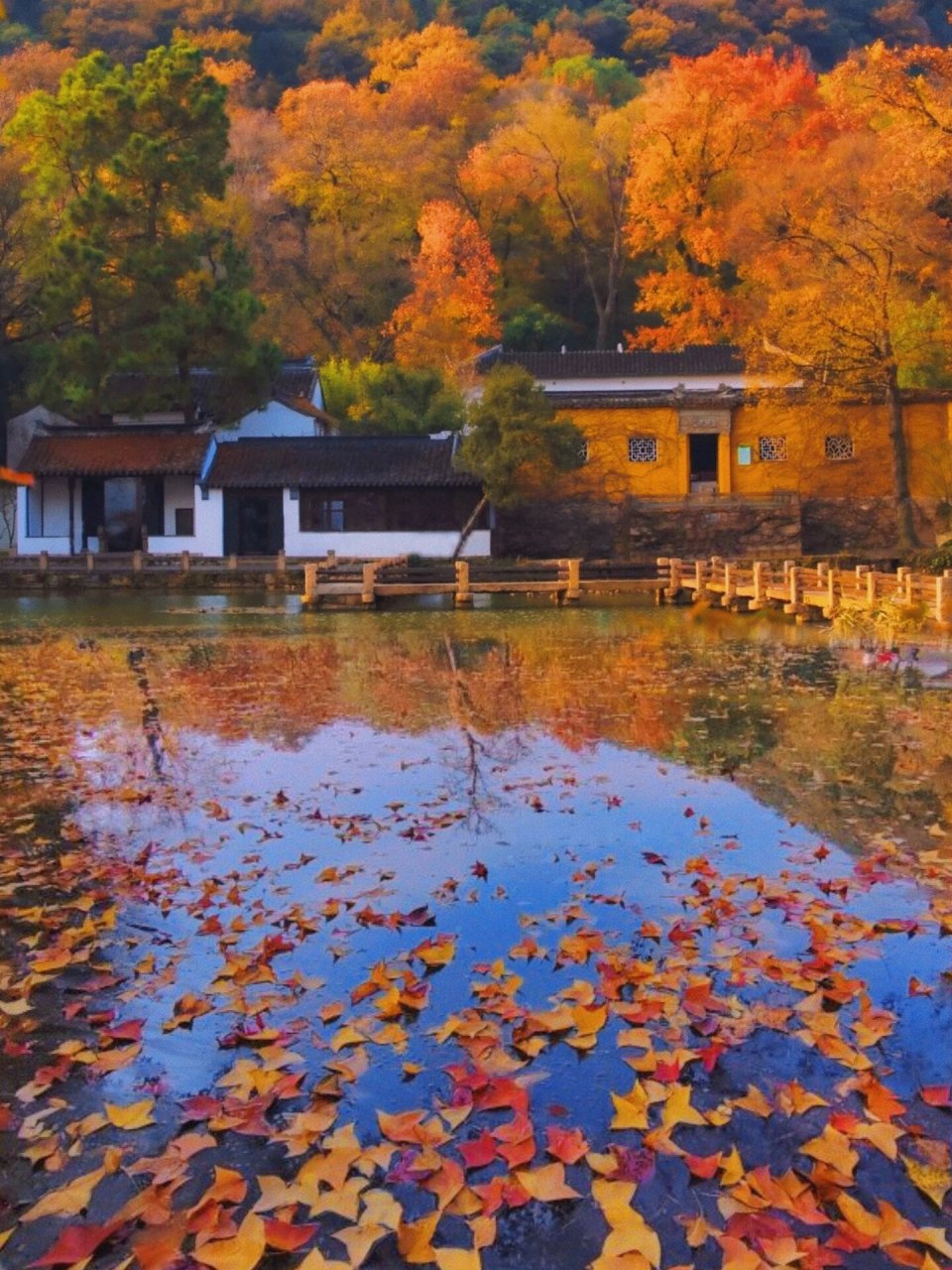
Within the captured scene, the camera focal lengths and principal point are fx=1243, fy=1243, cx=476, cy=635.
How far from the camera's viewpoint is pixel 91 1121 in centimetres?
405

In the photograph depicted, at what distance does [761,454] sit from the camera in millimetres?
42656

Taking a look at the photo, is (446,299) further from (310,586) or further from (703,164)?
(310,586)

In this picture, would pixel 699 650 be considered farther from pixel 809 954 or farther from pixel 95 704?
pixel 809 954

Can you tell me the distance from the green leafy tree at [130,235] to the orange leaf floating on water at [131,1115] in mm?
38217

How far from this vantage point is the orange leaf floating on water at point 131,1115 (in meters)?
4.03

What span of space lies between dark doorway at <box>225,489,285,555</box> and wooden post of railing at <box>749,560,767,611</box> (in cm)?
1895

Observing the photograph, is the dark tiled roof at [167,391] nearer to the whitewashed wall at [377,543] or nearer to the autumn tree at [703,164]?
the whitewashed wall at [377,543]

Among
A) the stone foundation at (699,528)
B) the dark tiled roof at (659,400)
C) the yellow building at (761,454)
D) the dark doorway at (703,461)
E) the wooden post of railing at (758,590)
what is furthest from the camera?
the dark doorway at (703,461)

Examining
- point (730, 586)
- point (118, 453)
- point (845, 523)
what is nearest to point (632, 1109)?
point (730, 586)

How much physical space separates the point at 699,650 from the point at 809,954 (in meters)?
13.4

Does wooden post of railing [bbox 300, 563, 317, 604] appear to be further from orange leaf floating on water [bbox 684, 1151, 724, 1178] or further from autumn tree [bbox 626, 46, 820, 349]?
autumn tree [bbox 626, 46, 820, 349]

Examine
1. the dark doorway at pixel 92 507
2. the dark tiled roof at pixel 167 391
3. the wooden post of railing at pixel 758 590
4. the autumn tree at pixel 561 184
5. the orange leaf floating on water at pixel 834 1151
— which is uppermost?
the autumn tree at pixel 561 184

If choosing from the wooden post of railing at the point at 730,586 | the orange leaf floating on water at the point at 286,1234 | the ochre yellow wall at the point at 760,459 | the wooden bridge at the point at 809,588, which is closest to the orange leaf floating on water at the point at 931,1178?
the orange leaf floating on water at the point at 286,1234

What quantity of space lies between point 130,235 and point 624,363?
18245mm
